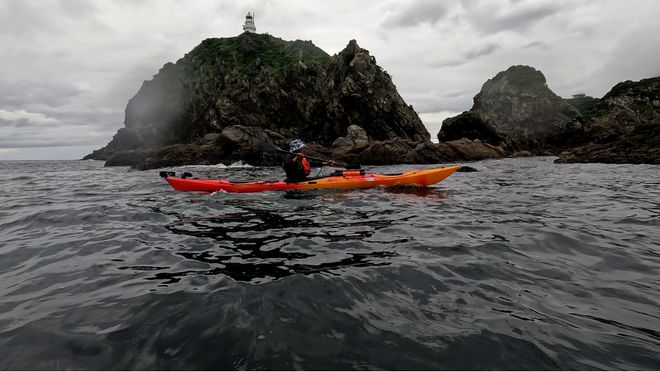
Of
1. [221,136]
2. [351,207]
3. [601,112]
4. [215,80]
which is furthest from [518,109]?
[351,207]

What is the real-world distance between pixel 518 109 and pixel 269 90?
3596cm

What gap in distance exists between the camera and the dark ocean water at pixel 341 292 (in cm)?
259

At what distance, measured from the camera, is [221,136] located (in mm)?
29359

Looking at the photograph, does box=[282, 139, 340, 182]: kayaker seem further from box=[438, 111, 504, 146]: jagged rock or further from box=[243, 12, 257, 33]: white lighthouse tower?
box=[243, 12, 257, 33]: white lighthouse tower

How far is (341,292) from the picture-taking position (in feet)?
11.8

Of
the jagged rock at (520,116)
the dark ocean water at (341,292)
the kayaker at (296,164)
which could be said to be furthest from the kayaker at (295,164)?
the jagged rock at (520,116)

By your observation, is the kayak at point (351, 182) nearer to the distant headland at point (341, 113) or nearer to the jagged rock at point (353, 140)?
the distant headland at point (341, 113)

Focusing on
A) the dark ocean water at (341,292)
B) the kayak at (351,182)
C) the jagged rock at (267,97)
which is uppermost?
the jagged rock at (267,97)

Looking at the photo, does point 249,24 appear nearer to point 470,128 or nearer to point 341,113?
point 341,113

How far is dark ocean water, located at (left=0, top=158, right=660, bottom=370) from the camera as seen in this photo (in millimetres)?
2594

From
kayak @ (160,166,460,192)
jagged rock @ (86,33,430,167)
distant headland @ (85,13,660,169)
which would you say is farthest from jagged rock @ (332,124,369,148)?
kayak @ (160,166,460,192)

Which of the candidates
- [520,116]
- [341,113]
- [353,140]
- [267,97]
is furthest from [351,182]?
[520,116]

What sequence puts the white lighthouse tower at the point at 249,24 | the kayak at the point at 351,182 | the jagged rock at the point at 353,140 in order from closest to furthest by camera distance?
the kayak at the point at 351,182 < the jagged rock at the point at 353,140 < the white lighthouse tower at the point at 249,24

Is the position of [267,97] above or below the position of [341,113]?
above
